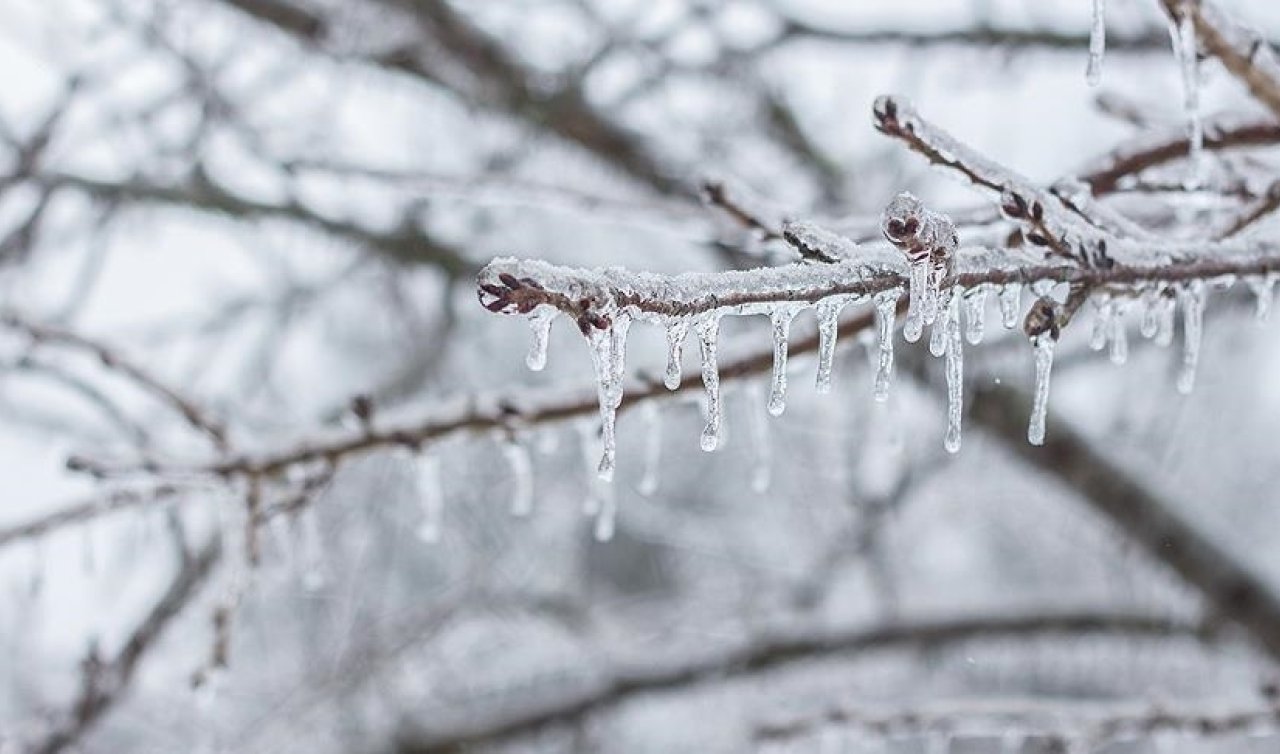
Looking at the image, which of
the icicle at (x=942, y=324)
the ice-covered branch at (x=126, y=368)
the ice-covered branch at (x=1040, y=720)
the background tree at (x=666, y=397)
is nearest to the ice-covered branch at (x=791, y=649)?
the background tree at (x=666, y=397)

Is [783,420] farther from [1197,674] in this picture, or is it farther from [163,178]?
[163,178]

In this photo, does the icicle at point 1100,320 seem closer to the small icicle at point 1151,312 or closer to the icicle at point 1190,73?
the small icicle at point 1151,312

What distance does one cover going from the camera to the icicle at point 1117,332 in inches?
32.6

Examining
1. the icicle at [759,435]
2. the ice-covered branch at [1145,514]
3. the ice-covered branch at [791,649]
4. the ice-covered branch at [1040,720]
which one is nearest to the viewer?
the icicle at [759,435]

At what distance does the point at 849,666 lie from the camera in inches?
114

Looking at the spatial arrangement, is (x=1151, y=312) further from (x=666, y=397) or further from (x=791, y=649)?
(x=791, y=649)

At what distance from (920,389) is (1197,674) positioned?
1605 mm

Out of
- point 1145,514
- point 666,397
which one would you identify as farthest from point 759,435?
point 1145,514

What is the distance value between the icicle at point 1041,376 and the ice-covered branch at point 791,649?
1935 mm

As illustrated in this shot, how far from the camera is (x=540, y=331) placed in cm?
66

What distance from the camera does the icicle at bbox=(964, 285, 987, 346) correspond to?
74cm

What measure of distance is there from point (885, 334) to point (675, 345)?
0.12 metres

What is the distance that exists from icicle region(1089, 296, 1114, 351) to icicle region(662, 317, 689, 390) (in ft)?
0.95

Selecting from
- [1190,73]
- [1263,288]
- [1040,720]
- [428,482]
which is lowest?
[1040,720]
